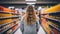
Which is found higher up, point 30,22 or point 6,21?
point 30,22

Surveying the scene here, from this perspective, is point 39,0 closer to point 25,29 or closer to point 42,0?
Result: point 42,0

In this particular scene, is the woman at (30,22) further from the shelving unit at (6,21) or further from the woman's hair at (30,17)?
the shelving unit at (6,21)

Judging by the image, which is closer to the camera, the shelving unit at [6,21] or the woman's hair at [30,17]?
the woman's hair at [30,17]

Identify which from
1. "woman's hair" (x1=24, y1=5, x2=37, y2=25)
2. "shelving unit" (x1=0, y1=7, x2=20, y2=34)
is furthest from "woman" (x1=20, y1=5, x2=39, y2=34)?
"shelving unit" (x1=0, y1=7, x2=20, y2=34)

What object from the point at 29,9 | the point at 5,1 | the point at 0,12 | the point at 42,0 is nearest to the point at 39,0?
the point at 42,0

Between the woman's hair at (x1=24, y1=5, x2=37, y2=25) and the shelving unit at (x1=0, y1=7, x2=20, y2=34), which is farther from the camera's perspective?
the shelving unit at (x1=0, y1=7, x2=20, y2=34)

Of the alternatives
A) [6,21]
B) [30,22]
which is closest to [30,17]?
[30,22]

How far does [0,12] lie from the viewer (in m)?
Answer: 5.73

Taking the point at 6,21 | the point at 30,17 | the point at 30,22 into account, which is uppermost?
the point at 30,17

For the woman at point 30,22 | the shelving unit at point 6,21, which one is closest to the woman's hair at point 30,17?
the woman at point 30,22

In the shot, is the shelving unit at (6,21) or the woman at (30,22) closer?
the woman at (30,22)

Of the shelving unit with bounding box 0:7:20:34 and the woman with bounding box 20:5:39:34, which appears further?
the shelving unit with bounding box 0:7:20:34

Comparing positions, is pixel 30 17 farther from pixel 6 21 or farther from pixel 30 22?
pixel 6 21

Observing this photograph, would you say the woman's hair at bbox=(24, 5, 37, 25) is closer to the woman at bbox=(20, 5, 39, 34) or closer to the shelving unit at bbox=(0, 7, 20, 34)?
the woman at bbox=(20, 5, 39, 34)
